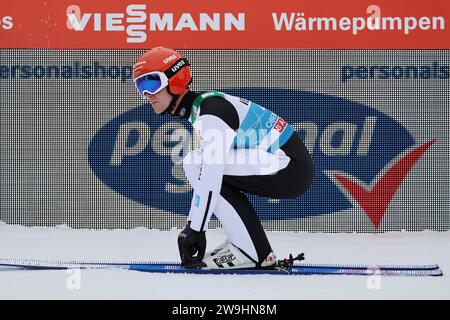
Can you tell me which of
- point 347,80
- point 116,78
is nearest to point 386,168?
point 347,80

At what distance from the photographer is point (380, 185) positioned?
5418mm

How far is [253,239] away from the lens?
355cm

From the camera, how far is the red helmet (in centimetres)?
359

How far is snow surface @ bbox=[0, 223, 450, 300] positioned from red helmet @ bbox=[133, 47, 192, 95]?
0.81 meters

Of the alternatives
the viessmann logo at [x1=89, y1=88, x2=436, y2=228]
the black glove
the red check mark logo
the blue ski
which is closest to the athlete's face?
the black glove

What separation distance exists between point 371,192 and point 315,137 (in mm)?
508

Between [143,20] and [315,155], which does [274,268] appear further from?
[143,20]

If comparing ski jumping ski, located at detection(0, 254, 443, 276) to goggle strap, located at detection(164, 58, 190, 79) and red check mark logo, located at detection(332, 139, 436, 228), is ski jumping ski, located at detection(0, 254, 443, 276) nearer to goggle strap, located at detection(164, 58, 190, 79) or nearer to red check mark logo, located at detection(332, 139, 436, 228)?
goggle strap, located at detection(164, 58, 190, 79)

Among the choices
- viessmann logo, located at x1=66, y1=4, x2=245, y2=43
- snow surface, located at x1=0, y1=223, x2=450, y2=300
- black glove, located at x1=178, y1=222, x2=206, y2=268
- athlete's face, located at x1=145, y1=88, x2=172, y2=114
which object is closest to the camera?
snow surface, located at x1=0, y1=223, x2=450, y2=300

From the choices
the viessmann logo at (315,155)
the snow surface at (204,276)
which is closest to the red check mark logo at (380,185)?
the viessmann logo at (315,155)

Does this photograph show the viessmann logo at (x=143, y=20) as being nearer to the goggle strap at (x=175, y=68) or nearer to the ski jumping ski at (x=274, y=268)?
the goggle strap at (x=175, y=68)

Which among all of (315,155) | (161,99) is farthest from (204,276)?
(315,155)

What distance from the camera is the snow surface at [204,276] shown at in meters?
3.03

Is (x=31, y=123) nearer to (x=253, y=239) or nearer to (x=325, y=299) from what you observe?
(x=253, y=239)
